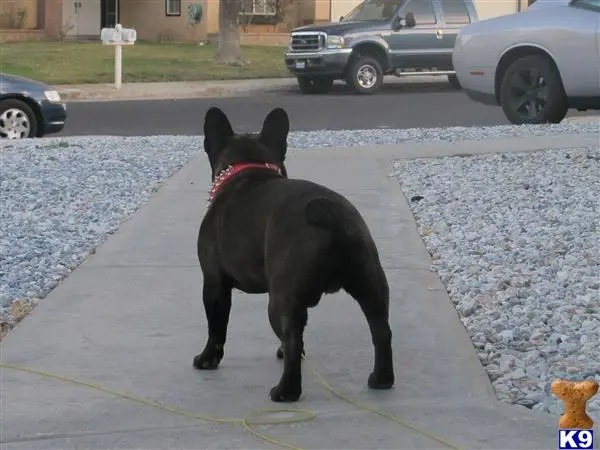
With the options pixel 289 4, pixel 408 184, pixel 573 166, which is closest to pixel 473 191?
pixel 408 184

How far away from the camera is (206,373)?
5.50 metres

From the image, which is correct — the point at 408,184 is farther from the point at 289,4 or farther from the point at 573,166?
the point at 289,4

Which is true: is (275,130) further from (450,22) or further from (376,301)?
(450,22)

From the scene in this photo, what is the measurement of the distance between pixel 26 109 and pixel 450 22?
42.8ft

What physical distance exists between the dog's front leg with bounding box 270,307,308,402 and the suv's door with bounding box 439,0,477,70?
22.5 metres

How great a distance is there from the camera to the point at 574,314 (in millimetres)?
6203

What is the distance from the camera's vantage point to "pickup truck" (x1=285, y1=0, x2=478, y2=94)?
85.4ft

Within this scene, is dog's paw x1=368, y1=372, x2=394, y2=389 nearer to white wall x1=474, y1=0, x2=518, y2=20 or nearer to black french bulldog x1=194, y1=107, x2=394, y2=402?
black french bulldog x1=194, y1=107, x2=394, y2=402

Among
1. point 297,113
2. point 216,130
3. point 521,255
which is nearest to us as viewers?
point 216,130

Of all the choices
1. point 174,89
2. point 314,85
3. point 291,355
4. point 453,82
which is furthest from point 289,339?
point 453,82

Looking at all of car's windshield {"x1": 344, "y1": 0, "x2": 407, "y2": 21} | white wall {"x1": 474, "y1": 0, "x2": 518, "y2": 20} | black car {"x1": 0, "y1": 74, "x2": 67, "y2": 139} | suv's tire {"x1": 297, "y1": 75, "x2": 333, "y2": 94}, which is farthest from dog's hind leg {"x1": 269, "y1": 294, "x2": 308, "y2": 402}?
white wall {"x1": 474, "y1": 0, "x2": 518, "y2": 20}

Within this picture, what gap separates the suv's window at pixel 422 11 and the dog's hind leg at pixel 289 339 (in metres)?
22.6

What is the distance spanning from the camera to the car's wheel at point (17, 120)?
16.2 m

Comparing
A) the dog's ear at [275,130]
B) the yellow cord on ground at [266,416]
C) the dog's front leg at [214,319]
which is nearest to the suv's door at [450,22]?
the dog's ear at [275,130]
